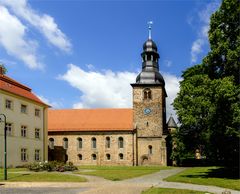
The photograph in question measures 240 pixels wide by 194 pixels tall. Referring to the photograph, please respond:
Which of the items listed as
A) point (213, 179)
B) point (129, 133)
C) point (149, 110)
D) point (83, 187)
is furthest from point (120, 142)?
point (83, 187)

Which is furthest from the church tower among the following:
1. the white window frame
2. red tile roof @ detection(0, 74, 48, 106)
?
the white window frame

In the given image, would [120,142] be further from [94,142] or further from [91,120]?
[91,120]

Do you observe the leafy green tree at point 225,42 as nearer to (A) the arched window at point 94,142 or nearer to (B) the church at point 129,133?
(B) the church at point 129,133

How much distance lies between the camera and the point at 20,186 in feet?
72.6

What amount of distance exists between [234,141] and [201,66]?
21.9ft

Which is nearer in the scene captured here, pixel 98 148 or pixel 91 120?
pixel 98 148

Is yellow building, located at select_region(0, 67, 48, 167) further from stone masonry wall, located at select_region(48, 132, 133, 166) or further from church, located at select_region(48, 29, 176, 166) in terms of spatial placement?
church, located at select_region(48, 29, 176, 166)

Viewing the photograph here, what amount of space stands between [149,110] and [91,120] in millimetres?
9511

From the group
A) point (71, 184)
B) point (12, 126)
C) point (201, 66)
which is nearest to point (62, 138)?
point (12, 126)

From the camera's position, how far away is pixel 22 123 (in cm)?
4403

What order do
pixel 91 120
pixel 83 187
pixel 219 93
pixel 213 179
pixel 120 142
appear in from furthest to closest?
pixel 91 120, pixel 120 142, pixel 213 179, pixel 219 93, pixel 83 187

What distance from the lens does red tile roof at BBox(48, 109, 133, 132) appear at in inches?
2349

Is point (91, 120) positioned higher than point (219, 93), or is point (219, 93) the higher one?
point (219, 93)

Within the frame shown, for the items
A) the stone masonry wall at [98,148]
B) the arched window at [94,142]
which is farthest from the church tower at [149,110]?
the arched window at [94,142]
